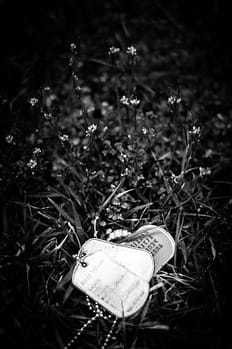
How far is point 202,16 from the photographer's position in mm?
2777

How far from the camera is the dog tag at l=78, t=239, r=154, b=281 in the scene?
1.38m

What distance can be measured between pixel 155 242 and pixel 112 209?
27 cm

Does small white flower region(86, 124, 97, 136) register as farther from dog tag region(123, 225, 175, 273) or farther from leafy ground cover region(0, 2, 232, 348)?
dog tag region(123, 225, 175, 273)

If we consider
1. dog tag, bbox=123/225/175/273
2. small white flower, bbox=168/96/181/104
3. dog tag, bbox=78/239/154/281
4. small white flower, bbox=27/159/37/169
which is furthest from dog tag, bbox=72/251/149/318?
small white flower, bbox=168/96/181/104

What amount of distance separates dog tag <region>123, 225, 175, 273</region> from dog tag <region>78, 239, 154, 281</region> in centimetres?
5

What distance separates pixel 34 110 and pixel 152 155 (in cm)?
66

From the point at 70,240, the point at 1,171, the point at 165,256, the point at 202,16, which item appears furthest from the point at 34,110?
the point at 202,16

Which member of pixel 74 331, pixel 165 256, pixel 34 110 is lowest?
pixel 74 331

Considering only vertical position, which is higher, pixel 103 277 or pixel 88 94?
pixel 88 94

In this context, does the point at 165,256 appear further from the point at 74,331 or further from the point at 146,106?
the point at 146,106

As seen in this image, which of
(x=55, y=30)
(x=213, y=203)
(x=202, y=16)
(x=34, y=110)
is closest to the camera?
(x=34, y=110)

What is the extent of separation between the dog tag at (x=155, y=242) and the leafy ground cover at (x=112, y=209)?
0.06 m

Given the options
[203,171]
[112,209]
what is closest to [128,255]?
[112,209]

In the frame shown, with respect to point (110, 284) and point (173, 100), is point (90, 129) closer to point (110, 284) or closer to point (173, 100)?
point (173, 100)
